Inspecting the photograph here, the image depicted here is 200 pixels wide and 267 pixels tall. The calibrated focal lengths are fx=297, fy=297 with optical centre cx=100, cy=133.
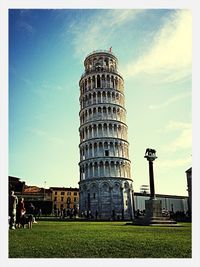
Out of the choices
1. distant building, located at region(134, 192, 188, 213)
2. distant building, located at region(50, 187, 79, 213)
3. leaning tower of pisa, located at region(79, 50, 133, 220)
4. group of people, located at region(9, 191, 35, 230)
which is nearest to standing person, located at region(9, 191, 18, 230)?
group of people, located at region(9, 191, 35, 230)

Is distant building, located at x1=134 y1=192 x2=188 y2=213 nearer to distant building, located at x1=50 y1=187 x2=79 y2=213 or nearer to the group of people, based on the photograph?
distant building, located at x1=50 y1=187 x2=79 y2=213

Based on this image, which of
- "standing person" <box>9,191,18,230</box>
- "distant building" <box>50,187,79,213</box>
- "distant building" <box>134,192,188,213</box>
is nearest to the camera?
"standing person" <box>9,191,18,230</box>

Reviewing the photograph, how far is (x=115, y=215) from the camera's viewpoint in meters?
40.2

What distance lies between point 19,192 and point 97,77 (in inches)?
1195

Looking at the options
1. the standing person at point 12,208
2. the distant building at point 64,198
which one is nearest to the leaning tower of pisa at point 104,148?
the standing person at point 12,208

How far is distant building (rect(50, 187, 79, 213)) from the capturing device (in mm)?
78750

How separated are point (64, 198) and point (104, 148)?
40932 millimetres

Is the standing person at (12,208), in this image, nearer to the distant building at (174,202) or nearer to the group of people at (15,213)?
the group of people at (15,213)

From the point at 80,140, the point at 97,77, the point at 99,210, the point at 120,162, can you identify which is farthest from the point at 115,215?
the point at 97,77

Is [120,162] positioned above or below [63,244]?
above

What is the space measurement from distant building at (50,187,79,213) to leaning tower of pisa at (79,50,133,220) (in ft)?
119

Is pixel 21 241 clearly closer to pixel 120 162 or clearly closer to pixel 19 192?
pixel 120 162
